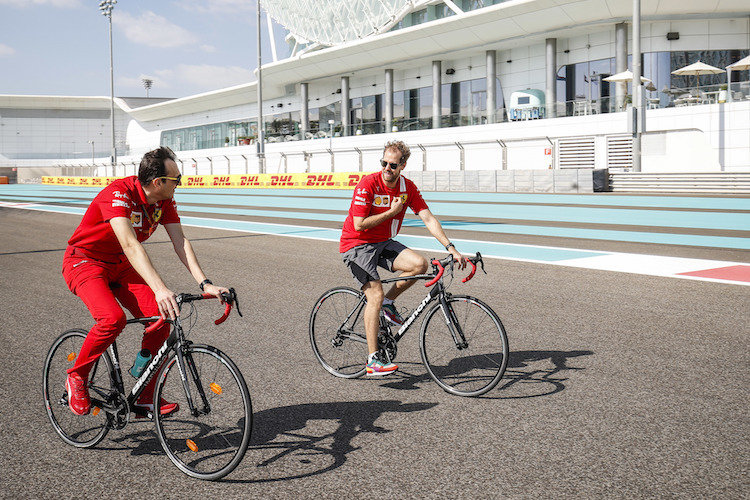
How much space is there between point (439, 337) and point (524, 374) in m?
0.78

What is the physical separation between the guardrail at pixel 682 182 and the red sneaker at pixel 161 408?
23643mm

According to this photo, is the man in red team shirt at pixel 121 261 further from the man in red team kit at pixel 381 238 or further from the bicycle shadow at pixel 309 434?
the man in red team kit at pixel 381 238

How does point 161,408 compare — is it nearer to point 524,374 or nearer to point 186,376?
point 186,376

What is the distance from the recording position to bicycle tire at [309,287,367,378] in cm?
557

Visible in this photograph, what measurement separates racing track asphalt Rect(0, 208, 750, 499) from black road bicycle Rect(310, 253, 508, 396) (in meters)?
0.16

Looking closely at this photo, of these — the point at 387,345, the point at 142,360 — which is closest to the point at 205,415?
the point at 142,360

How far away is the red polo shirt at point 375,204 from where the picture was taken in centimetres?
533

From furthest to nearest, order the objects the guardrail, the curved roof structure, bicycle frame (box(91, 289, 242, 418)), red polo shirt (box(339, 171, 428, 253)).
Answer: the curved roof structure, the guardrail, red polo shirt (box(339, 171, 428, 253)), bicycle frame (box(91, 289, 242, 418))

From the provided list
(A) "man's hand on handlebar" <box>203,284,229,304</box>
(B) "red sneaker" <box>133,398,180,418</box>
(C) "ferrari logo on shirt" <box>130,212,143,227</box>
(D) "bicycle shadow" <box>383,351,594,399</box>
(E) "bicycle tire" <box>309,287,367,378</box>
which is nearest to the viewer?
(A) "man's hand on handlebar" <box>203,284,229,304</box>

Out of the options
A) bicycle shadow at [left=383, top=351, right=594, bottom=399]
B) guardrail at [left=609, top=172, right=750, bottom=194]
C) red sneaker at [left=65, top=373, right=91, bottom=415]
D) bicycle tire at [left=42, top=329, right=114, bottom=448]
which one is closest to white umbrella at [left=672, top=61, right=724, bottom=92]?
guardrail at [left=609, top=172, right=750, bottom=194]

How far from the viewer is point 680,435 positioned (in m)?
4.10

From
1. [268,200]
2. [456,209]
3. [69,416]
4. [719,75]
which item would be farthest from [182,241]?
[719,75]

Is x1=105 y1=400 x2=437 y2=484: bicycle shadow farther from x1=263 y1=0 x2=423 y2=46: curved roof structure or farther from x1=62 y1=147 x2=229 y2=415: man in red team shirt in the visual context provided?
x1=263 y1=0 x2=423 y2=46: curved roof structure

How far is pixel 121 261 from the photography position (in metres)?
4.20
